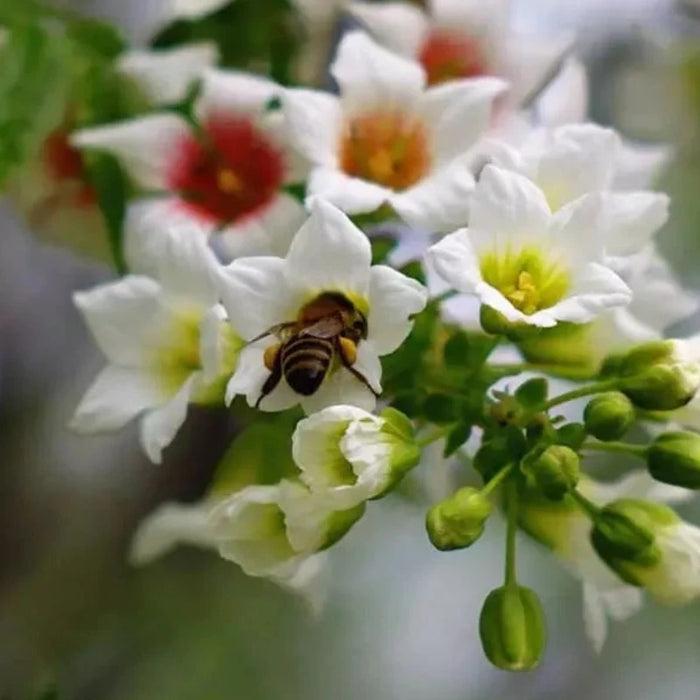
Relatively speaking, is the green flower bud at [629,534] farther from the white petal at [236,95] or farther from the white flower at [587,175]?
the white petal at [236,95]

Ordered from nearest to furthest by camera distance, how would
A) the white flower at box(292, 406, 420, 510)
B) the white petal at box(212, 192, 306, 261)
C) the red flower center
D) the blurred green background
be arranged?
the white flower at box(292, 406, 420, 510) < the white petal at box(212, 192, 306, 261) < the red flower center < the blurred green background

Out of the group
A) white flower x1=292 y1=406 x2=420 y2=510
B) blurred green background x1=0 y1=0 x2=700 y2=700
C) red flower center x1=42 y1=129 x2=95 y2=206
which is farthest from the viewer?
blurred green background x1=0 y1=0 x2=700 y2=700

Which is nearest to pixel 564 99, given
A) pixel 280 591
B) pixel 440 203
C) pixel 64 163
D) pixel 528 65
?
pixel 528 65

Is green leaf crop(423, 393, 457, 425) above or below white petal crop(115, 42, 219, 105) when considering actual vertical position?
below

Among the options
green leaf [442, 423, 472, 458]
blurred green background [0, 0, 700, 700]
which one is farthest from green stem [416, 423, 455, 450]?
blurred green background [0, 0, 700, 700]

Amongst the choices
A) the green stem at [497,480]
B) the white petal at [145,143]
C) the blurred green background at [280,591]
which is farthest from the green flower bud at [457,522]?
the blurred green background at [280,591]

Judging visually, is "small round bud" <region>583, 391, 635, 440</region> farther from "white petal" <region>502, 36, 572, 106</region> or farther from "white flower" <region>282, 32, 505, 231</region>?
"white petal" <region>502, 36, 572, 106</region>

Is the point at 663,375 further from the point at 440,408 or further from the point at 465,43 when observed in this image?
the point at 465,43
